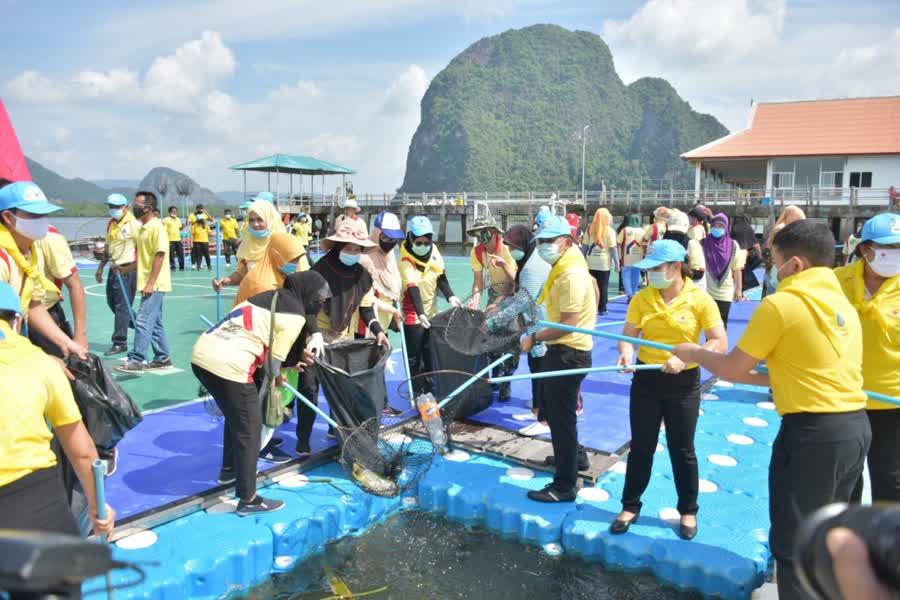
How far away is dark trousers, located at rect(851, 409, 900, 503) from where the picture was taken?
3053mm

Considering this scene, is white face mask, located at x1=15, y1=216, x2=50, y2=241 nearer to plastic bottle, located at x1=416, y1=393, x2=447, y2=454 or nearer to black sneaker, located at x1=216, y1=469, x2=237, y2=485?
black sneaker, located at x1=216, y1=469, x2=237, y2=485

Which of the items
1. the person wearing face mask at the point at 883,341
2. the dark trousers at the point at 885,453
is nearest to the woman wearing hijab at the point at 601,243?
the person wearing face mask at the point at 883,341

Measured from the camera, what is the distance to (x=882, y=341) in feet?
9.94

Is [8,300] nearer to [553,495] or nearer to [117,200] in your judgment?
[553,495]

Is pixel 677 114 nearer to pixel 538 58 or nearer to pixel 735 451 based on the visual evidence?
pixel 538 58

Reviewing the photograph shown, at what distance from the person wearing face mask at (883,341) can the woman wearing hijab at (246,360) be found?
114 inches

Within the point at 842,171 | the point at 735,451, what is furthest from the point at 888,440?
the point at 842,171

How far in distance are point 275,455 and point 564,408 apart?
208 cm

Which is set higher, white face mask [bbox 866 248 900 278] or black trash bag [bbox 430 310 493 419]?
white face mask [bbox 866 248 900 278]

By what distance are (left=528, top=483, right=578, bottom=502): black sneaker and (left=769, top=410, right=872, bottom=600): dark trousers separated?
5.15 feet

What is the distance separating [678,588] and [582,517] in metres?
0.65

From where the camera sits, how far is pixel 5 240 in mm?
3500

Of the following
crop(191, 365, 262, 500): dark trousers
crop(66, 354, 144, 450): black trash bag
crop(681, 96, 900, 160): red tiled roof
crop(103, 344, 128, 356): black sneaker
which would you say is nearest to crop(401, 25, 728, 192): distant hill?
crop(681, 96, 900, 160): red tiled roof

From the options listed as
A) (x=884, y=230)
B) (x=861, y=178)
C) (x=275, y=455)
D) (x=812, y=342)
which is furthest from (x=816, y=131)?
(x=812, y=342)
